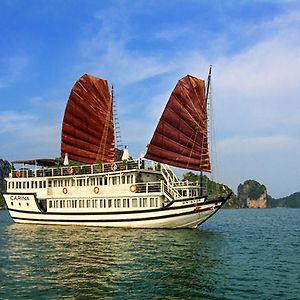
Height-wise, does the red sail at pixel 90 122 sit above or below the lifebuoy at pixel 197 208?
above

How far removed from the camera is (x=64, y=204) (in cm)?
3114

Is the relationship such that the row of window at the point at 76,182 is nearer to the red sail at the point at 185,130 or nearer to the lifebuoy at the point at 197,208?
the red sail at the point at 185,130

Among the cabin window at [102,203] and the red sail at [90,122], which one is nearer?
the cabin window at [102,203]

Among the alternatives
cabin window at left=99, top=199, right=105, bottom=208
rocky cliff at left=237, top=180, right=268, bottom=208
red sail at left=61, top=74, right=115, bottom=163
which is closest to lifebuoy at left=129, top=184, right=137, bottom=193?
cabin window at left=99, top=199, right=105, bottom=208

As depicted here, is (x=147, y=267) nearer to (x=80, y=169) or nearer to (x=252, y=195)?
(x=80, y=169)

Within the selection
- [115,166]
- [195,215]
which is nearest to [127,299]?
[195,215]

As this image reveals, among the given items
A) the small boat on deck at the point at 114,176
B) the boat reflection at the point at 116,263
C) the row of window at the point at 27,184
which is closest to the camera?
the boat reflection at the point at 116,263

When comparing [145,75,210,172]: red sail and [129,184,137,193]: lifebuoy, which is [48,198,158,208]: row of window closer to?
[129,184,137,193]: lifebuoy

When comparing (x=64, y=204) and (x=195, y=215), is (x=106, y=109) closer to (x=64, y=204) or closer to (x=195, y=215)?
(x=64, y=204)

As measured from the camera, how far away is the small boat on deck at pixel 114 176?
27.0 m

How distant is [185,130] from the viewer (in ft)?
96.3

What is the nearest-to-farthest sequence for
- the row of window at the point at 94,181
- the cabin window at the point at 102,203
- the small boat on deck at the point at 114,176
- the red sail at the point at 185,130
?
the small boat on deck at the point at 114,176 < the row of window at the point at 94,181 < the cabin window at the point at 102,203 < the red sail at the point at 185,130

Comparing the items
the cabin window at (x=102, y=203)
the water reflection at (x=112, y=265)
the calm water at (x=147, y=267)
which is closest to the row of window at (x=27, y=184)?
the cabin window at (x=102, y=203)

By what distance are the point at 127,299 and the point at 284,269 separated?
709 cm
